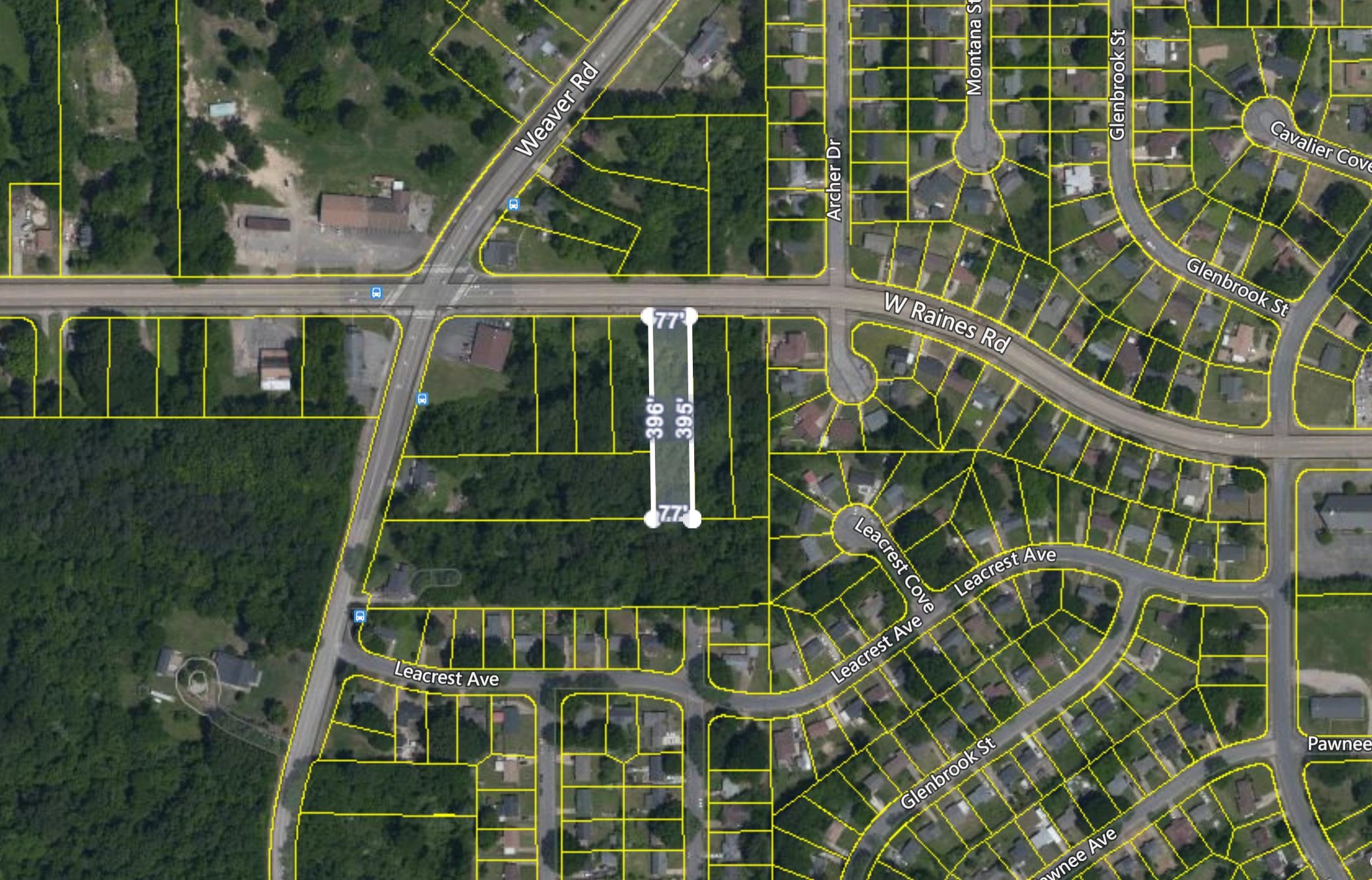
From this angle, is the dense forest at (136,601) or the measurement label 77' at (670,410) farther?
the measurement label 77' at (670,410)

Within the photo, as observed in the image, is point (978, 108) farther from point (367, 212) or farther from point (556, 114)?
point (367, 212)

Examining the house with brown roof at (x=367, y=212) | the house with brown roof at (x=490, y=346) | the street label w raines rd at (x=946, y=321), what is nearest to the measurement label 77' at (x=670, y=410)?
the house with brown roof at (x=490, y=346)

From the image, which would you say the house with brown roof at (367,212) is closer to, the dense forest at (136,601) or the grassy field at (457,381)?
the grassy field at (457,381)

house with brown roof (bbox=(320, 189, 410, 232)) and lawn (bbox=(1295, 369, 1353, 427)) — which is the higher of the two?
house with brown roof (bbox=(320, 189, 410, 232))

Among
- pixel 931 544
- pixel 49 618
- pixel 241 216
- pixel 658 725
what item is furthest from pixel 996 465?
pixel 49 618

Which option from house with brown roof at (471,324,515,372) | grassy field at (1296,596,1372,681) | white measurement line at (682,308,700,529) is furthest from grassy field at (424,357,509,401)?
grassy field at (1296,596,1372,681)

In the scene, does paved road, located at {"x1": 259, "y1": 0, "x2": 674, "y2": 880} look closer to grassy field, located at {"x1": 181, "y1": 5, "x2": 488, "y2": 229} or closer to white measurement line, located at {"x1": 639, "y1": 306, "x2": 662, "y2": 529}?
grassy field, located at {"x1": 181, "y1": 5, "x2": 488, "y2": 229}

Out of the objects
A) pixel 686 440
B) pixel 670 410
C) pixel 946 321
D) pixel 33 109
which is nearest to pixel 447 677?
pixel 686 440
